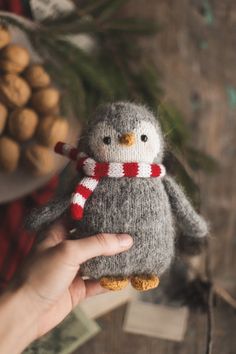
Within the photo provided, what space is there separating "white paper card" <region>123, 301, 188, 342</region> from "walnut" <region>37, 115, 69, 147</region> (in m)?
0.33

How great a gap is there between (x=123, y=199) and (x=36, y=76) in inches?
13.2

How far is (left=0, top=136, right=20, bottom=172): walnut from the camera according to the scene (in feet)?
2.46

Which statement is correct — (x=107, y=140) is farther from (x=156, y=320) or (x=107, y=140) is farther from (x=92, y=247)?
(x=156, y=320)

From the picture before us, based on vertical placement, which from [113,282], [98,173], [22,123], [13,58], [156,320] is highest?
[13,58]

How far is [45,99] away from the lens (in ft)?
2.45

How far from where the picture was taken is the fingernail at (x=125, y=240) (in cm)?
49

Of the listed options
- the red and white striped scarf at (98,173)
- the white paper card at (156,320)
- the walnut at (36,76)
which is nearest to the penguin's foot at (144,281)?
the red and white striped scarf at (98,173)

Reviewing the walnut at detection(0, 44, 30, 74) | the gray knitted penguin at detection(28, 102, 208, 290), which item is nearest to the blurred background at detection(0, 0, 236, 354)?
the walnut at detection(0, 44, 30, 74)

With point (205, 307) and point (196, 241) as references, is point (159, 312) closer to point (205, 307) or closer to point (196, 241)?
point (205, 307)

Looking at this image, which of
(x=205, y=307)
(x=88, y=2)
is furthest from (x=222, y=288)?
(x=88, y=2)

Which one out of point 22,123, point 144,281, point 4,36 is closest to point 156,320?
point 144,281

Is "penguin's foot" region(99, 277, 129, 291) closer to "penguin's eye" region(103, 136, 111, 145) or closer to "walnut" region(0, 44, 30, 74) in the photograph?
"penguin's eye" region(103, 136, 111, 145)

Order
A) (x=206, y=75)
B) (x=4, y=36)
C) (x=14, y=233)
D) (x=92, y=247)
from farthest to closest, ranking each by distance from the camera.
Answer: (x=206, y=75) → (x=14, y=233) → (x=4, y=36) → (x=92, y=247)

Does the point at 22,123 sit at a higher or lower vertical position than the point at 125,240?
higher
